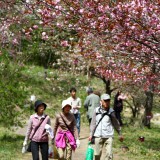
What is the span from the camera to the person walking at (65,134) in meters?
8.46

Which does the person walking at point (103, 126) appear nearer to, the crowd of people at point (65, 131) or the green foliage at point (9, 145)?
the crowd of people at point (65, 131)

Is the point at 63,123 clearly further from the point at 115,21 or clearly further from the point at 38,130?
the point at 115,21

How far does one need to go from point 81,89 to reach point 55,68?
507 centimetres

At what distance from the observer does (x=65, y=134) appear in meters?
8.53

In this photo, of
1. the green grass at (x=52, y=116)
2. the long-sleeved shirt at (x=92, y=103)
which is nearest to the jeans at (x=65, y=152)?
the green grass at (x=52, y=116)

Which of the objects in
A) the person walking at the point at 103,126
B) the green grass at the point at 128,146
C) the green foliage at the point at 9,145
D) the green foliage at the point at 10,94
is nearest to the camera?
the person walking at the point at 103,126

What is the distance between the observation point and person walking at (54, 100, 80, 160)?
8.46 meters

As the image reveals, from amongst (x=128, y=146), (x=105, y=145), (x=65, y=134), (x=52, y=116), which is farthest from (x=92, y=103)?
(x=52, y=116)

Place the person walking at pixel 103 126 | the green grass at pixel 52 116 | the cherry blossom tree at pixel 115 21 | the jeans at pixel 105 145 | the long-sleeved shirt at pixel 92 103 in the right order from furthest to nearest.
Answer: the long-sleeved shirt at pixel 92 103
the green grass at pixel 52 116
the cherry blossom tree at pixel 115 21
the jeans at pixel 105 145
the person walking at pixel 103 126

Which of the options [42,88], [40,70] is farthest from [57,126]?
[40,70]

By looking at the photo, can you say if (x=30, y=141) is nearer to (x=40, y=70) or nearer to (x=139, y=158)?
(x=139, y=158)

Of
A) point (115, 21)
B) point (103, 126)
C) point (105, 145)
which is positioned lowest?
point (105, 145)

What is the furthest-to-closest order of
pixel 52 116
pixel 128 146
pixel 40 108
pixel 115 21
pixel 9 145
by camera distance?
pixel 52 116, pixel 128 146, pixel 9 145, pixel 115 21, pixel 40 108

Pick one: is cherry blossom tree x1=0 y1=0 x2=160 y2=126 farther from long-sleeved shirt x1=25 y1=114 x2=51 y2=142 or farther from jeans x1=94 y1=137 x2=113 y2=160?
long-sleeved shirt x1=25 y1=114 x2=51 y2=142
